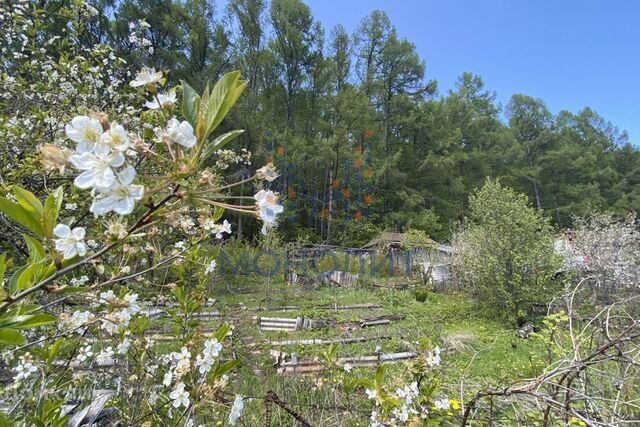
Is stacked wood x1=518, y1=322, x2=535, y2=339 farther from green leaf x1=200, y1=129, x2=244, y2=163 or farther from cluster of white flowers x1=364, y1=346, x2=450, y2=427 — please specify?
green leaf x1=200, y1=129, x2=244, y2=163

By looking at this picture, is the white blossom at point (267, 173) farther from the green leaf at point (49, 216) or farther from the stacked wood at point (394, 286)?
the stacked wood at point (394, 286)

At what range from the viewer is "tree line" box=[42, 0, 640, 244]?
1894 centimetres

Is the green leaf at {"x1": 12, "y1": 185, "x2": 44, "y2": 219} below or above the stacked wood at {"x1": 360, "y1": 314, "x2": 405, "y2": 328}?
above

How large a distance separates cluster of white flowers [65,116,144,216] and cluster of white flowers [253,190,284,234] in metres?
0.21

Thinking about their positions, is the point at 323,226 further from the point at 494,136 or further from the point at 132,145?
the point at 132,145

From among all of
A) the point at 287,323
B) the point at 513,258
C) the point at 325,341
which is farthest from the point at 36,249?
the point at 513,258

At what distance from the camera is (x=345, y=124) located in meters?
22.2

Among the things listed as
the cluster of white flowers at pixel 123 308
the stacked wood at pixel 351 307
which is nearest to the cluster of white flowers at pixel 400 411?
the cluster of white flowers at pixel 123 308

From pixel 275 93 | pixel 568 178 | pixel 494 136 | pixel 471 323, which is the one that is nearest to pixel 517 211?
pixel 471 323

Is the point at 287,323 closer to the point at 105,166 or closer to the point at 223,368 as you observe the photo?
the point at 223,368

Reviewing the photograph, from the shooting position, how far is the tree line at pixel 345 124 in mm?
18938

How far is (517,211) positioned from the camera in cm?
816

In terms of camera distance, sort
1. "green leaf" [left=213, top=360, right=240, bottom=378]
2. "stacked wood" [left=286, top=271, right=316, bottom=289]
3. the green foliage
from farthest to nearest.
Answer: "stacked wood" [left=286, top=271, right=316, bottom=289], the green foliage, "green leaf" [left=213, top=360, right=240, bottom=378]

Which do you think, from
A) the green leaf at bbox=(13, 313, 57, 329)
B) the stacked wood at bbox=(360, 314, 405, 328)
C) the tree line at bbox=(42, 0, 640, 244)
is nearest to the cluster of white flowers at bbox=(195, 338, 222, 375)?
the green leaf at bbox=(13, 313, 57, 329)
